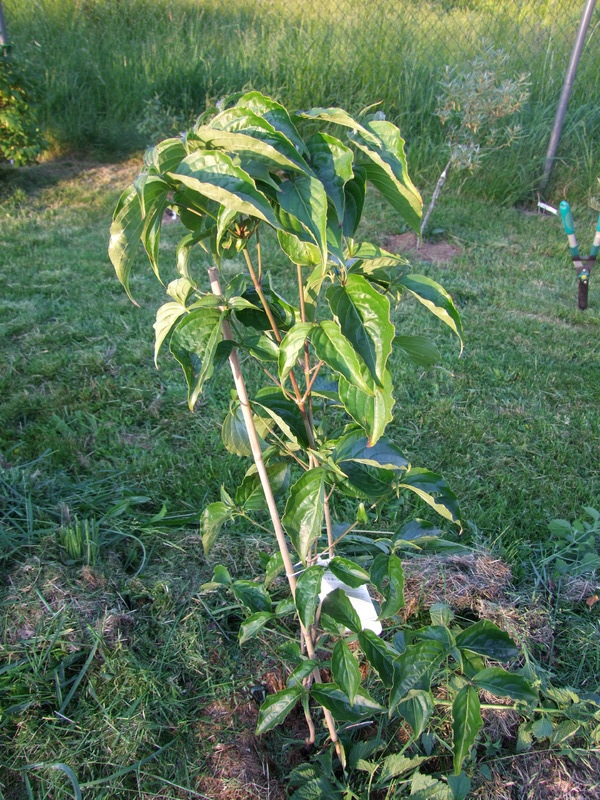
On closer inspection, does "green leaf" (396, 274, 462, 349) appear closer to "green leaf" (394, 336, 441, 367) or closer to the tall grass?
"green leaf" (394, 336, 441, 367)

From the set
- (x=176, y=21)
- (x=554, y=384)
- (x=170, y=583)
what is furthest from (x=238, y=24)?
(x=170, y=583)

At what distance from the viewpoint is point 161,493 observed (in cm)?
218

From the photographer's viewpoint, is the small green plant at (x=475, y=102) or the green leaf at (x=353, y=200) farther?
the small green plant at (x=475, y=102)

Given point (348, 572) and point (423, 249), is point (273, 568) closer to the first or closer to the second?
point (348, 572)

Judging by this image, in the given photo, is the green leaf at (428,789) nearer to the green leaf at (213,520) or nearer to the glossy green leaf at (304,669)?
the glossy green leaf at (304,669)

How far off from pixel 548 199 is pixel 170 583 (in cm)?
451

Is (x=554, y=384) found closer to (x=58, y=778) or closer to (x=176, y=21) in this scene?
(x=58, y=778)

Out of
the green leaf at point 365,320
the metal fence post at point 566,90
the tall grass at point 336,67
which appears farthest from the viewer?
the tall grass at point 336,67

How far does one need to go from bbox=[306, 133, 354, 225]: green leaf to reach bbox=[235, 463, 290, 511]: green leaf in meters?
0.58

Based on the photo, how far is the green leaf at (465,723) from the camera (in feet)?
3.43

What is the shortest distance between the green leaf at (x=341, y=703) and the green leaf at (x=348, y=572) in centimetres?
22

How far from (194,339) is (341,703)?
748mm

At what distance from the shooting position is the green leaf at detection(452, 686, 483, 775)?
3.43ft

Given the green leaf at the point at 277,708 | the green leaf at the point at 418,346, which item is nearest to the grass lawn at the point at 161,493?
the green leaf at the point at 277,708
